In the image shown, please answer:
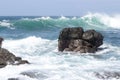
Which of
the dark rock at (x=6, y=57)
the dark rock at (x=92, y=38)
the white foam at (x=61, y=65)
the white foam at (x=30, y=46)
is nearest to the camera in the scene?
the white foam at (x=61, y=65)

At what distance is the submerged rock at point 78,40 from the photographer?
27578 millimetres

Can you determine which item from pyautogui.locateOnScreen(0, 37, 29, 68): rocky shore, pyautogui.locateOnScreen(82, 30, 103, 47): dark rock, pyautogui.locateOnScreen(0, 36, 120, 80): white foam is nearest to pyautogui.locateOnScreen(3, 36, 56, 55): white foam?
pyautogui.locateOnScreen(0, 36, 120, 80): white foam

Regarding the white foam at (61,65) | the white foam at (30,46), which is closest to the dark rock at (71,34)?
the white foam at (61,65)

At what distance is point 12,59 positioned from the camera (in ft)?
64.5

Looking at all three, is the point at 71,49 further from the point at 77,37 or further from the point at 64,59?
the point at 64,59

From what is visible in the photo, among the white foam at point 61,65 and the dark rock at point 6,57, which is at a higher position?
the dark rock at point 6,57

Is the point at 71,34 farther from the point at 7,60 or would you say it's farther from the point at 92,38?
the point at 7,60

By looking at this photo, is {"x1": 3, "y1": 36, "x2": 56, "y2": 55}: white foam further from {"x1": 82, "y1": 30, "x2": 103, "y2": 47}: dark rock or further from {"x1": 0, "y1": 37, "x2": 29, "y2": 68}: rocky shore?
{"x1": 0, "y1": 37, "x2": 29, "y2": 68}: rocky shore

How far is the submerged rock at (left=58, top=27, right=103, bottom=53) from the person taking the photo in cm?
2758

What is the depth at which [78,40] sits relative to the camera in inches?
1096

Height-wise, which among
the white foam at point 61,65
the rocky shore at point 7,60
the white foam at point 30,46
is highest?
the rocky shore at point 7,60

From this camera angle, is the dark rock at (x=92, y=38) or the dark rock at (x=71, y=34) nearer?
the dark rock at (x=92, y=38)

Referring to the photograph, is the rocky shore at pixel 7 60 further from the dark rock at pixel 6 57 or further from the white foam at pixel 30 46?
the white foam at pixel 30 46

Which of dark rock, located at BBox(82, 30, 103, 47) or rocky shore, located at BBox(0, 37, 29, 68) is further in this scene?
dark rock, located at BBox(82, 30, 103, 47)
